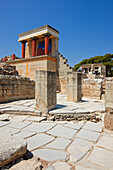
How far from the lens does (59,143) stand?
2352 mm

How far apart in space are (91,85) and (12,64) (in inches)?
508

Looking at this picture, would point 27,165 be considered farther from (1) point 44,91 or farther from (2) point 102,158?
(1) point 44,91

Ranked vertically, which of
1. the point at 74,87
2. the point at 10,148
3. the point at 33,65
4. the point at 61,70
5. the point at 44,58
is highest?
the point at 44,58

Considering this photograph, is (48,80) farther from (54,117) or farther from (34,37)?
(34,37)

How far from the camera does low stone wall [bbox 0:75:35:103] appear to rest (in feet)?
21.6

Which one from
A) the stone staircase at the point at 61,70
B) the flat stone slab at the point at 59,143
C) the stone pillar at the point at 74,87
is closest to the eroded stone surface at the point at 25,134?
the flat stone slab at the point at 59,143

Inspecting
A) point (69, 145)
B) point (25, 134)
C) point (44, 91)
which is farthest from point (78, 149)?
point (44, 91)

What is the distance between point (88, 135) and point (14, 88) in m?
5.78

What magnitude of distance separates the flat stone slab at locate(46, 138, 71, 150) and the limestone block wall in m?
5.96

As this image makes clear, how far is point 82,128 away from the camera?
317cm

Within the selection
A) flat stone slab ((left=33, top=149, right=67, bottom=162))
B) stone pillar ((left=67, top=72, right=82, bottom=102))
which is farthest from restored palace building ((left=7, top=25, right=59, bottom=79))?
flat stone slab ((left=33, top=149, right=67, bottom=162))

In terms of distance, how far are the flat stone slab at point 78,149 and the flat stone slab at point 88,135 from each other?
6.7 inches

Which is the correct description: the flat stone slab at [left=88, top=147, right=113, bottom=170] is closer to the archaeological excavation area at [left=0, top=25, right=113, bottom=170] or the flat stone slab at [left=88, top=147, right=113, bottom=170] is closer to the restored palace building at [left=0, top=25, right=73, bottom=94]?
the archaeological excavation area at [left=0, top=25, right=113, bottom=170]

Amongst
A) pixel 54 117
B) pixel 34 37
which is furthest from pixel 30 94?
pixel 34 37
